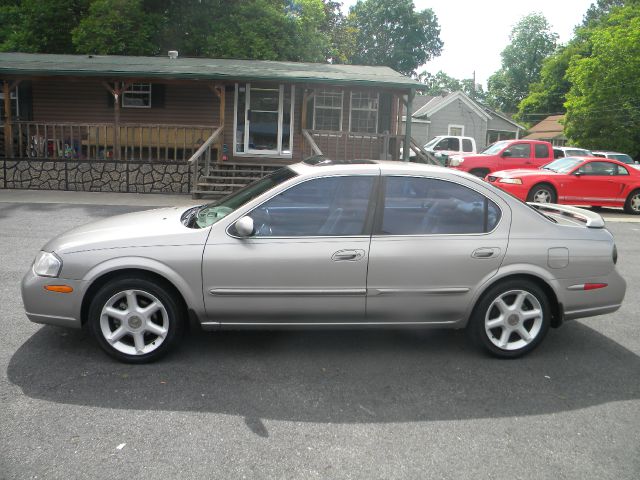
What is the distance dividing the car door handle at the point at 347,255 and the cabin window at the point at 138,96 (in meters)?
17.1

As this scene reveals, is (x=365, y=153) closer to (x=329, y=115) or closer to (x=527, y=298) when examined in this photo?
(x=329, y=115)

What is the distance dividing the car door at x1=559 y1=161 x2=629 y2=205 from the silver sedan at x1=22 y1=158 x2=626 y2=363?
35.6ft

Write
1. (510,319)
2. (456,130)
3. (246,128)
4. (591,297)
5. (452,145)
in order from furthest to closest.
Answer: (456,130), (452,145), (246,128), (591,297), (510,319)

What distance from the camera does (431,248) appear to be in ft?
→ 15.0

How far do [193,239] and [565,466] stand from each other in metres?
2.79

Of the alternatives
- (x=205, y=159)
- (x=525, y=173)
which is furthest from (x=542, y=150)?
(x=205, y=159)

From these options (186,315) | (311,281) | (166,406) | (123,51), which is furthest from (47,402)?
(123,51)

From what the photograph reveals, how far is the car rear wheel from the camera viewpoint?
48.0 ft

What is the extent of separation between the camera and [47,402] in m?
3.83

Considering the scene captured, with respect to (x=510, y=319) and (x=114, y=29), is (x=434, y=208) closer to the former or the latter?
(x=510, y=319)

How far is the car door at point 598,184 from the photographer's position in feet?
49.2

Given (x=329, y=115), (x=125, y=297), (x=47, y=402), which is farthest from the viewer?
(x=329, y=115)

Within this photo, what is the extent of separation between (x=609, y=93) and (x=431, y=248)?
123ft

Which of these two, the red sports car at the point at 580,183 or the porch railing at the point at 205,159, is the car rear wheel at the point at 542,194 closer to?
the red sports car at the point at 580,183
